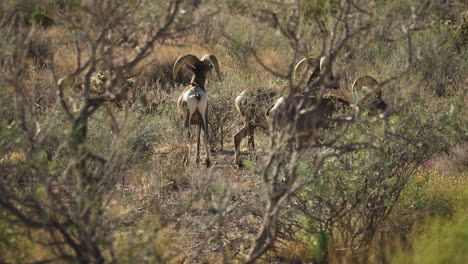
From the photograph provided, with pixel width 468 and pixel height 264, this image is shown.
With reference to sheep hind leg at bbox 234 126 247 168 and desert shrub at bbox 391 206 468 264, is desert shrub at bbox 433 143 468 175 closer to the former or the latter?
desert shrub at bbox 391 206 468 264

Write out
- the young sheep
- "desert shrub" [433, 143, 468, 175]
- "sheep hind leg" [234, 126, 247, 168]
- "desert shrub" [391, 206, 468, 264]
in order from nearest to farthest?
"desert shrub" [391, 206, 468, 264] < "desert shrub" [433, 143, 468, 175] < the young sheep < "sheep hind leg" [234, 126, 247, 168]

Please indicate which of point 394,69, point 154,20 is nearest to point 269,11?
point 154,20

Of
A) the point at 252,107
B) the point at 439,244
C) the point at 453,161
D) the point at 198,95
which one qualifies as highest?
the point at 198,95

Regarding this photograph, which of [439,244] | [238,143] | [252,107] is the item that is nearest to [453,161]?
[252,107]

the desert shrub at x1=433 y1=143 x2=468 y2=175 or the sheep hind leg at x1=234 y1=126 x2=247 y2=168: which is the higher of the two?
the sheep hind leg at x1=234 y1=126 x2=247 y2=168

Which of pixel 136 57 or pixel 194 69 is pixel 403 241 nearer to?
pixel 136 57

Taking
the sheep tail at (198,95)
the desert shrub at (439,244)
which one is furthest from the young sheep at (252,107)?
the desert shrub at (439,244)

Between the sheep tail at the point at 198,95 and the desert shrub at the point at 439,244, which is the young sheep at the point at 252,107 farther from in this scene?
the desert shrub at the point at 439,244

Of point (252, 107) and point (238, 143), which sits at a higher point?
point (252, 107)

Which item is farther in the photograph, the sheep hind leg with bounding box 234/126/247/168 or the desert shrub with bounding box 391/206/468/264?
the sheep hind leg with bounding box 234/126/247/168

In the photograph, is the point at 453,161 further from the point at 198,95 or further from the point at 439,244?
the point at 198,95

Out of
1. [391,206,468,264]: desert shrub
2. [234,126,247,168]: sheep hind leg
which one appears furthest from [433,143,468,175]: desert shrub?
[234,126,247,168]: sheep hind leg

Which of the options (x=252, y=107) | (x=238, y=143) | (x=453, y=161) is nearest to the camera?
(x=453, y=161)

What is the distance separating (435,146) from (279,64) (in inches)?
437
